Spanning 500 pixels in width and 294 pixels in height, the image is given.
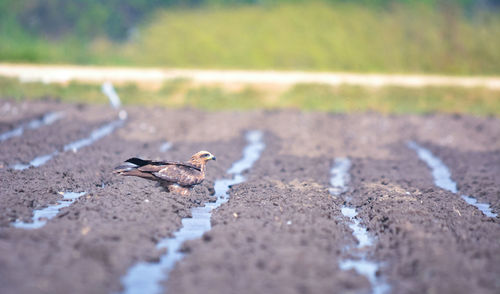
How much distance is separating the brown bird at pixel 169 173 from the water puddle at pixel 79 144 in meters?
3.60

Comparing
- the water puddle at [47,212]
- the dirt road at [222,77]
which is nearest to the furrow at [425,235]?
the water puddle at [47,212]

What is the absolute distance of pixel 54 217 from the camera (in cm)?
950

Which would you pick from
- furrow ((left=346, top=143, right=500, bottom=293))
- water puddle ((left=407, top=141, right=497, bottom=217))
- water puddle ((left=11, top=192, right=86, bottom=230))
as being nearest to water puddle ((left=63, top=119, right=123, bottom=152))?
water puddle ((left=11, top=192, right=86, bottom=230))

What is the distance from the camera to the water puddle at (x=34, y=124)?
18.1 m

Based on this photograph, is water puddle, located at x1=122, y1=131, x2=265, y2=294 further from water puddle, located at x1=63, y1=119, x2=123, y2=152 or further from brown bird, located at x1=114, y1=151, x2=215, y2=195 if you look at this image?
water puddle, located at x1=63, y1=119, x2=123, y2=152

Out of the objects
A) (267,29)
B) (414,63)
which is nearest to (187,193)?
(414,63)

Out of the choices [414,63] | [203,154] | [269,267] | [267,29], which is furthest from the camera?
[267,29]

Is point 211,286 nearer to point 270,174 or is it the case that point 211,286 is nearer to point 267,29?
point 270,174

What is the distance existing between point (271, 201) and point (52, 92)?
19963 mm

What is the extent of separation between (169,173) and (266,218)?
2.08m

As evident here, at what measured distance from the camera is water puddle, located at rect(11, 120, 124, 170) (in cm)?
1422

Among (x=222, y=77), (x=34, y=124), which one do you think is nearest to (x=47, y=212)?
(x=34, y=124)

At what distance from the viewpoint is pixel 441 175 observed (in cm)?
1543

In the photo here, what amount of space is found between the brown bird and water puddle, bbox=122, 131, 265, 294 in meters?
0.48
